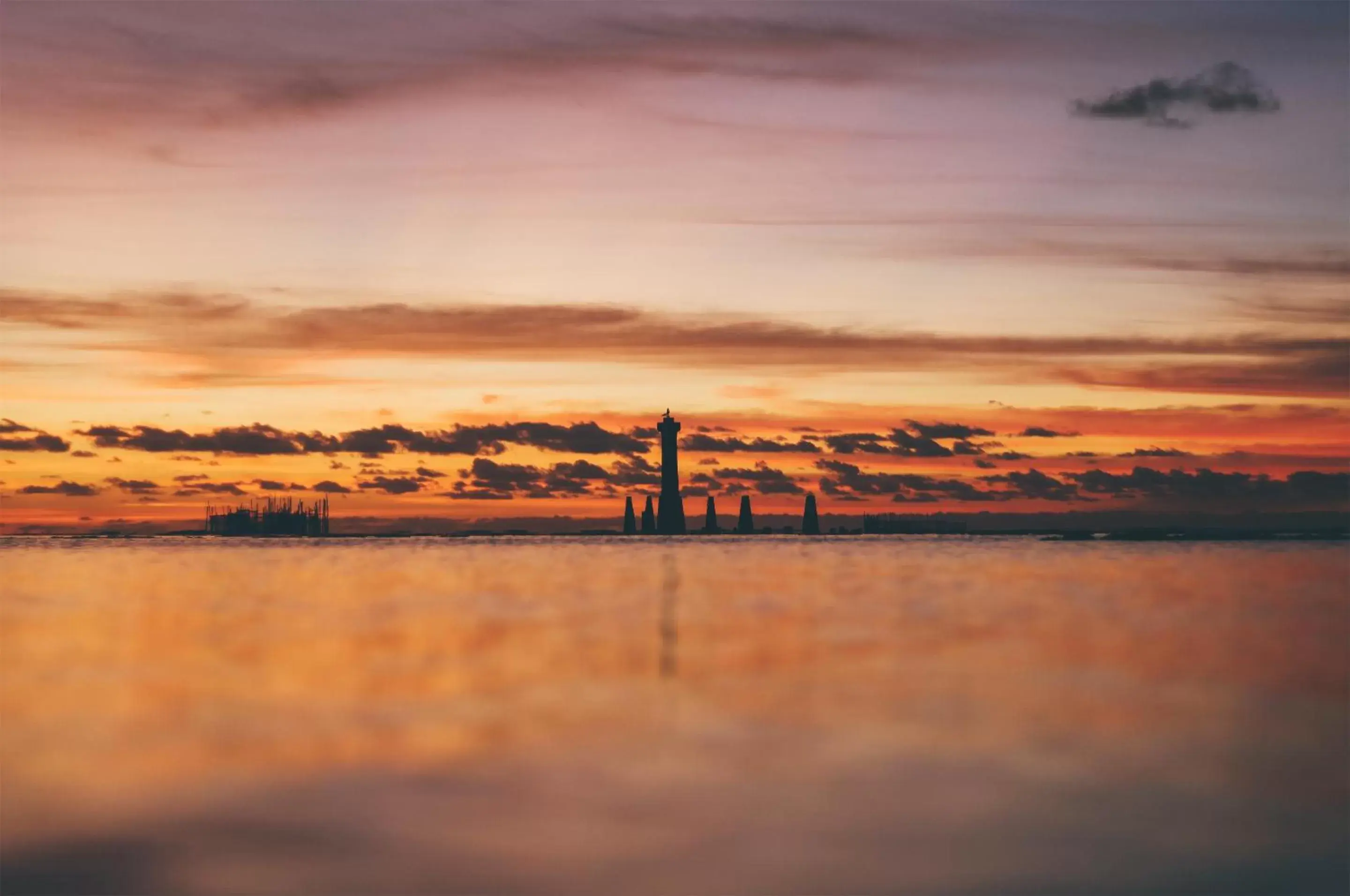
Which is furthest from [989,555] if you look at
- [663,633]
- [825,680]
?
[825,680]

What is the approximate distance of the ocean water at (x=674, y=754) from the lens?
1680 centimetres

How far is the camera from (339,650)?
41719mm

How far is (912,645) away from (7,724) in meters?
25.1

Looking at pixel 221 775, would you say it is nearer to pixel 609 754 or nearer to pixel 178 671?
pixel 609 754

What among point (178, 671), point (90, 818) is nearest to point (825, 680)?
point (178, 671)

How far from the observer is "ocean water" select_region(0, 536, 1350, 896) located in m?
16.8

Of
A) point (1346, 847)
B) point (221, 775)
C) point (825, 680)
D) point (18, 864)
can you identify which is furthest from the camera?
point (825, 680)

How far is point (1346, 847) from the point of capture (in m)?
17.7

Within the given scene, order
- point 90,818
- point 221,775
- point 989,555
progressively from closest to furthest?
point 90,818 < point 221,775 < point 989,555

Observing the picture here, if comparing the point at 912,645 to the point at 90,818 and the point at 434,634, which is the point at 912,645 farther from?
the point at 90,818

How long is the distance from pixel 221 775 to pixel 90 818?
10.8 feet

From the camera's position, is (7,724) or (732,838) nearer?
(732,838)

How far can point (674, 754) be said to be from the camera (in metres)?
24.3

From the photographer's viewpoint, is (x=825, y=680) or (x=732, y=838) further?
(x=825, y=680)
